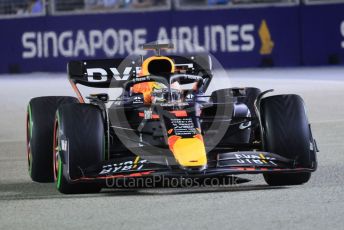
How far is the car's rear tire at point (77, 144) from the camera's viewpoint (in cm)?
790

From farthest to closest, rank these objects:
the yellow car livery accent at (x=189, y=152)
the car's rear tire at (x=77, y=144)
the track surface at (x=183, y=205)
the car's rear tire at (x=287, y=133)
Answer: the car's rear tire at (x=287, y=133)
the car's rear tire at (x=77, y=144)
the yellow car livery accent at (x=189, y=152)
the track surface at (x=183, y=205)

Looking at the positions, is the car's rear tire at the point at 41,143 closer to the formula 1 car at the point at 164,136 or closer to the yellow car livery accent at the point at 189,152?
the formula 1 car at the point at 164,136

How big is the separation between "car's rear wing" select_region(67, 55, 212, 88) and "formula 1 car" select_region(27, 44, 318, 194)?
0.54m

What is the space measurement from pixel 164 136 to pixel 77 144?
0.66m

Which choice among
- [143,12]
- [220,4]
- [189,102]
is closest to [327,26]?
[220,4]

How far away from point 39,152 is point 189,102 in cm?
122

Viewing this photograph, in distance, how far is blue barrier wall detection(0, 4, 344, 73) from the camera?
22.0 meters

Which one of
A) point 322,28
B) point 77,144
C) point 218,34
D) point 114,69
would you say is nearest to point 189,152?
point 77,144

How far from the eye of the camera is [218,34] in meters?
22.1

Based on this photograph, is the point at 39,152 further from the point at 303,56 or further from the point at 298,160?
the point at 303,56

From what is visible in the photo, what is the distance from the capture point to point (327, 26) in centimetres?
2202

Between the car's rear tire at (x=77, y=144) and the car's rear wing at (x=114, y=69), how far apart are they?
64.2 inches

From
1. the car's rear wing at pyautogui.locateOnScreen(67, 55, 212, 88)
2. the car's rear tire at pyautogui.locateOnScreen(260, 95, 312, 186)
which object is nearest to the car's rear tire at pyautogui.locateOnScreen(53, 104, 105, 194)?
the car's rear tire at pyautogui.locateOnScreen(260, 95, 312, 186)

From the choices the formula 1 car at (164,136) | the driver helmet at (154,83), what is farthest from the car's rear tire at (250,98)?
the driver helmet at (154,83)
